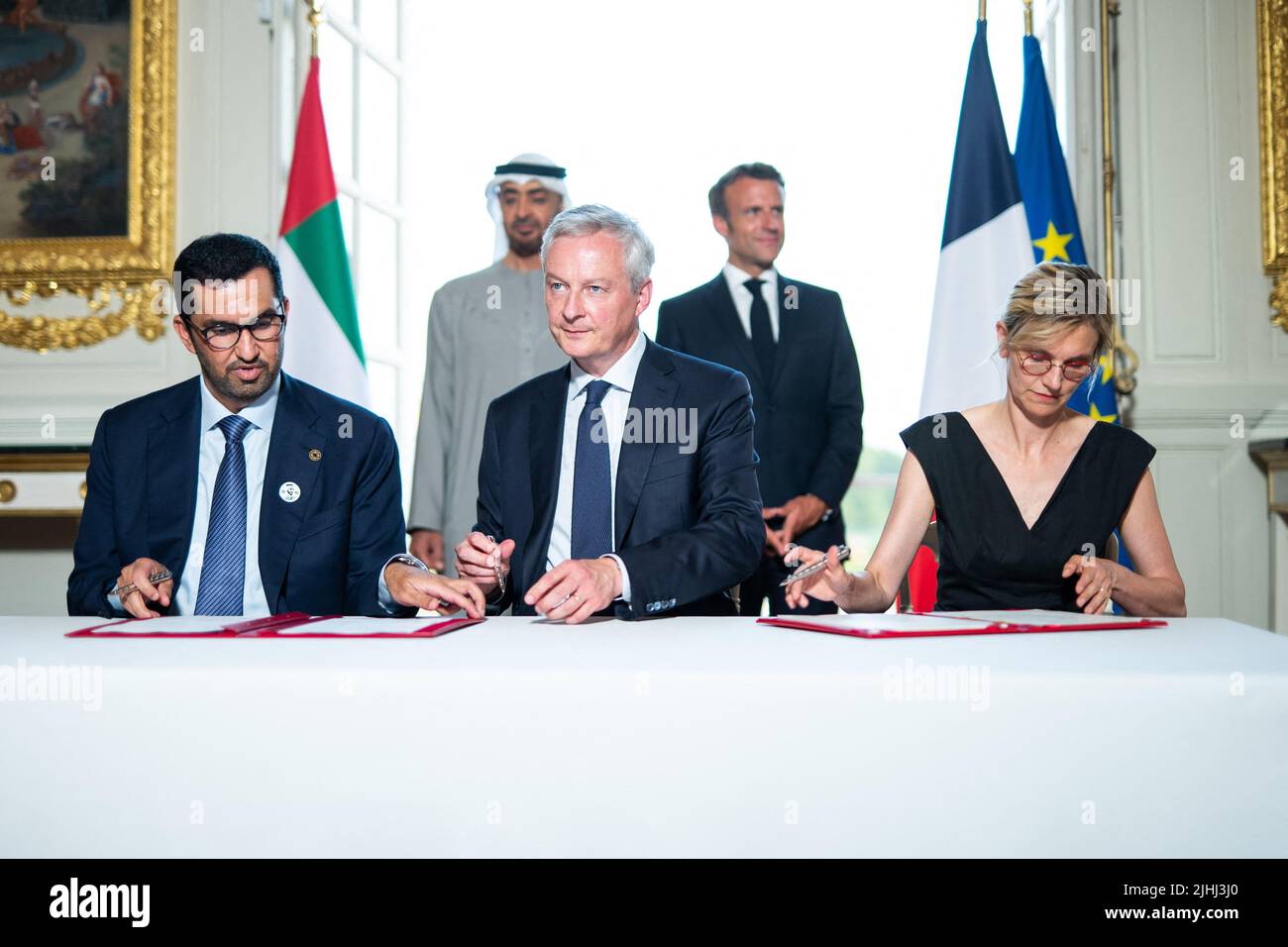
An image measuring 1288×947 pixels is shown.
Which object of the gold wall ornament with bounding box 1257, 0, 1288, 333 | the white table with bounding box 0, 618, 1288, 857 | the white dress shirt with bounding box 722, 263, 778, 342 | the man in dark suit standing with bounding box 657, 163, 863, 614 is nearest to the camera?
the white table with bounding box 0, 618, 1288, 857

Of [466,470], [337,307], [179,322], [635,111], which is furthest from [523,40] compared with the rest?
[179,322]

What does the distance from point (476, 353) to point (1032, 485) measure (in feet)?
6.26

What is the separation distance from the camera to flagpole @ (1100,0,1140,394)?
4.27 meters

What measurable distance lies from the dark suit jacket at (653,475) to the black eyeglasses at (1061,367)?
0.54 meters

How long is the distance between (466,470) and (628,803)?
2.58 meters

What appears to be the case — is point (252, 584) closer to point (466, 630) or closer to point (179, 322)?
point (179, 322)

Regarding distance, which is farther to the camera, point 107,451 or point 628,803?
point 107,451

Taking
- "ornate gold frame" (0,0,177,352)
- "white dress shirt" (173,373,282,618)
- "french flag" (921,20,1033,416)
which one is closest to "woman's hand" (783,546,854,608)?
"white dress shirt" (173,373,282,618)

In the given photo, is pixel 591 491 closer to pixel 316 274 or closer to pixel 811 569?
pixel 811 569

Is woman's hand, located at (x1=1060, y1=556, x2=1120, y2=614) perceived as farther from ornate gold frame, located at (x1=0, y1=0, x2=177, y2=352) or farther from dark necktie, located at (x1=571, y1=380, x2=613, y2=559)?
ornate gold frame, located at (x1=0, y1=0, x2=177, y2=352)

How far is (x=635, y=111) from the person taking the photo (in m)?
6.80

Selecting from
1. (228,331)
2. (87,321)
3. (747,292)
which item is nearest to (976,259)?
(747,292)

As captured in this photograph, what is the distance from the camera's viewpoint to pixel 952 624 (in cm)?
154

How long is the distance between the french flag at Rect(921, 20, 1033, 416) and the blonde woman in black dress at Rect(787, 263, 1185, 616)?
1883 millimetres
